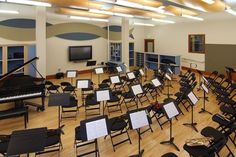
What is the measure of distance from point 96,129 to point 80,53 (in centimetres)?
1214

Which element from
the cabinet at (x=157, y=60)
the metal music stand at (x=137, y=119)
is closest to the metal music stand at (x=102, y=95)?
the metal music stand at (x=137, y=119)

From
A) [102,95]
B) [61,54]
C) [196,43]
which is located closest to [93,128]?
[102,95]

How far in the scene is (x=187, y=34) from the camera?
52.9 ft

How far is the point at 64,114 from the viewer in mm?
7633

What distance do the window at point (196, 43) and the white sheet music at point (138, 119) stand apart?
40.1ft

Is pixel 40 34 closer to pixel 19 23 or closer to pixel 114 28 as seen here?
pixel 19 23

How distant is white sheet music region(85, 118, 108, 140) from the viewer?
12.7ft

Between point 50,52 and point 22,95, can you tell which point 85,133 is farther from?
point 50,52

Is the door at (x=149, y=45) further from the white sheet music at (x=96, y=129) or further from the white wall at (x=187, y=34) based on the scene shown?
the white sheet music at (x=96, y=129)

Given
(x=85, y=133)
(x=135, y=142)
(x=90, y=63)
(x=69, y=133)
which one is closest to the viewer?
(x=85, y=133)

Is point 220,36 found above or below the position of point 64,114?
above

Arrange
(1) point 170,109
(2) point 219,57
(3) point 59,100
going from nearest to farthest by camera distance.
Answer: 1. (1) point 170,109
2. (3) point 59,100
3. (2) point 219,57

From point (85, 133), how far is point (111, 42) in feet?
45.9

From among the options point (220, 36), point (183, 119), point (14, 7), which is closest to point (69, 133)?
point (183, 119)
